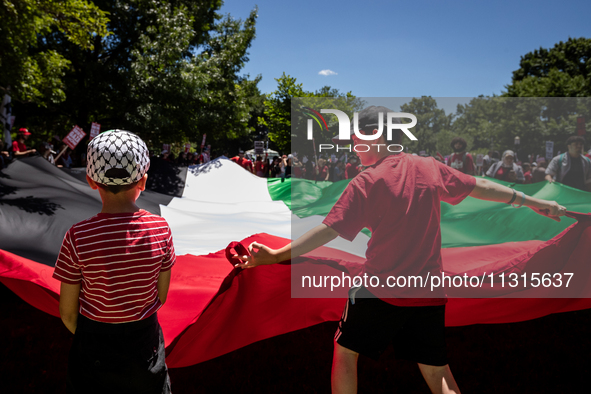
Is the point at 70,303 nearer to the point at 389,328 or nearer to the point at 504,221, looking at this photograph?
the point at 389,328

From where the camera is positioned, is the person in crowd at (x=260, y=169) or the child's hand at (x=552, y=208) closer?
the child's hand at (x=552, y=208)

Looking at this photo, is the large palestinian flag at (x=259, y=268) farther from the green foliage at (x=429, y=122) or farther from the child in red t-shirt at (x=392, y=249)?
the green foliage at (x=429, y=122)

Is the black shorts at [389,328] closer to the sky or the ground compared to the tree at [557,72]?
closer to the ground

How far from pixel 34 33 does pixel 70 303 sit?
763 centimetres

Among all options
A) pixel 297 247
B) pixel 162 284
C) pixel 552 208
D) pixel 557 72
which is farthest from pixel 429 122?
pixel 557 72

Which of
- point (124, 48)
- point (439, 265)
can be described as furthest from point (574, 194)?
point (124, 48)

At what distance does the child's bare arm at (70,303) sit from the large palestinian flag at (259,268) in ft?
2.81

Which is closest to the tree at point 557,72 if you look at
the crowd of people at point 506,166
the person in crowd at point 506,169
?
the crowd of people at point 506,166

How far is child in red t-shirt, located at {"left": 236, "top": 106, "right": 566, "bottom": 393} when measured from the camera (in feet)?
5.68

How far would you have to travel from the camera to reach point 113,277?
1.46 m

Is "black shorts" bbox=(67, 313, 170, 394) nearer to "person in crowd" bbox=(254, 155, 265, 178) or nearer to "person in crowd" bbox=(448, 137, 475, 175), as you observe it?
"person in crowd" bbox=(448, 137, 475, 175)

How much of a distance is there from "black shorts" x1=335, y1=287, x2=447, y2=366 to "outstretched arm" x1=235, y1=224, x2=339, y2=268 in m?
0.30

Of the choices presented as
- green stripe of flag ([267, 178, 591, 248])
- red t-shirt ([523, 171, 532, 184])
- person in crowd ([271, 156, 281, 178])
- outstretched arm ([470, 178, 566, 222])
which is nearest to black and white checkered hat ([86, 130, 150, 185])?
outstretched arm ([470, 178, 566, 222])

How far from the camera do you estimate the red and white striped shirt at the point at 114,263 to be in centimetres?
142
